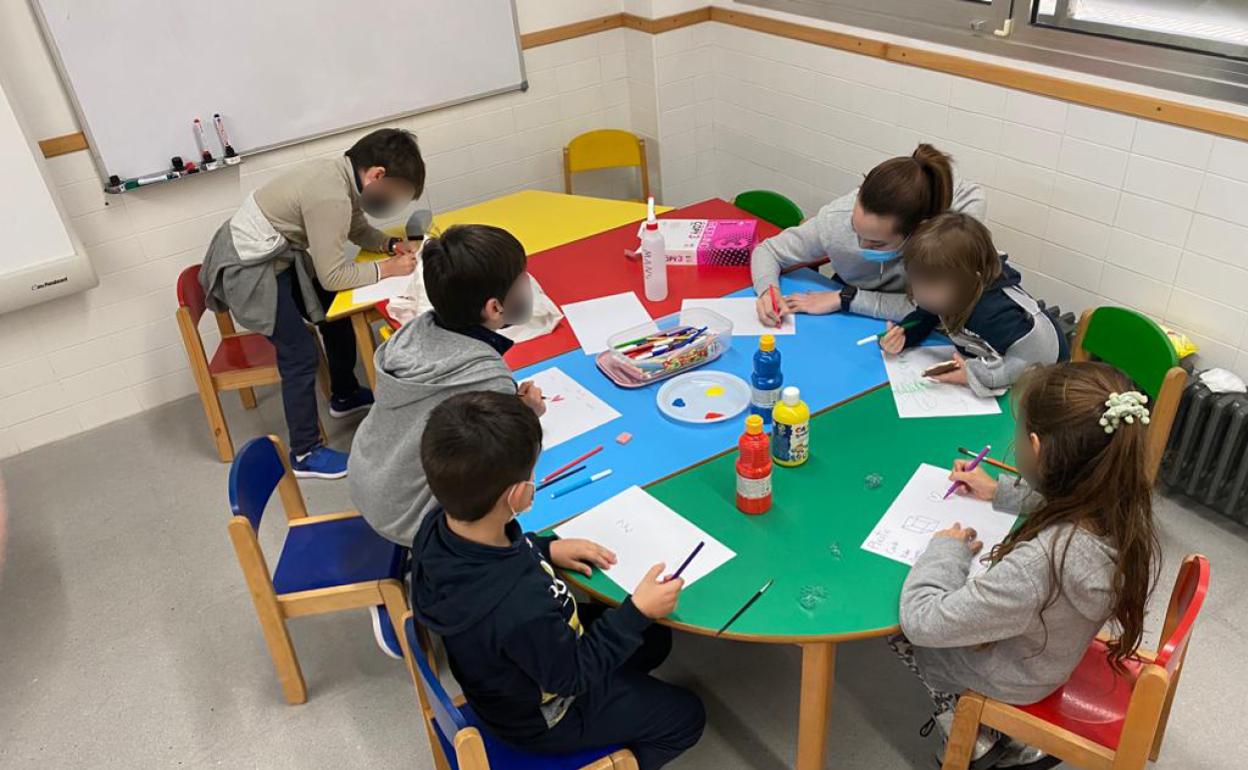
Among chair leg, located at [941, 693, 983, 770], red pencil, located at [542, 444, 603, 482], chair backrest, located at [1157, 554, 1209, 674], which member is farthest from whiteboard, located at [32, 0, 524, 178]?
chair backrest, located at [1157, 554, 1209, 674]

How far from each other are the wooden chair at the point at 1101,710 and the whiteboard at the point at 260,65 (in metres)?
3.47

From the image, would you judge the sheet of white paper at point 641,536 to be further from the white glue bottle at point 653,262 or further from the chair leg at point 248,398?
the chair leg at point 248,398

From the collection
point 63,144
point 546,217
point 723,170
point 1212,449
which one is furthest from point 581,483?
point 723,170

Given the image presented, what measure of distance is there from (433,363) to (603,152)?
2.74 meters

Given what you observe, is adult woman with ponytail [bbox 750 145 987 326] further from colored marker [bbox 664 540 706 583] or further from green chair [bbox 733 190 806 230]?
colored marker [bbox 664 540 706 583]

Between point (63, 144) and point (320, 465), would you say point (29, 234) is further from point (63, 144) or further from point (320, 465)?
point (320, 465)

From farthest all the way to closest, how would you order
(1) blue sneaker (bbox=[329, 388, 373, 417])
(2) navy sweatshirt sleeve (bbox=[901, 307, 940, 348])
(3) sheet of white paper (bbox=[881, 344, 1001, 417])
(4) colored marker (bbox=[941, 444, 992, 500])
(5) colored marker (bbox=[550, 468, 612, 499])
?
(1) blue sneaker (bbox=[329, 388, 373, 417]), (2) navy sweatshirt sleeve (bbox=[901, 307, 940, 348]), (3) sheet of white paper (bbox=[881, 344, 1001, 417]), (5) colored marker (bbox=[550, 468, 612, 499]), (4) colored marker (bbox=[941, 444, 992, 500])

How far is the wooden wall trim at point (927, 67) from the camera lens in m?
2.71

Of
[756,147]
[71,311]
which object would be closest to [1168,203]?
[756,147]

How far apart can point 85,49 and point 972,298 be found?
131 inches

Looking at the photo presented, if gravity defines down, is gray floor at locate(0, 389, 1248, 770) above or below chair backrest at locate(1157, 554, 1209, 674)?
below

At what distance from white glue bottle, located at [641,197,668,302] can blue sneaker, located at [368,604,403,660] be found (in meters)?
1.23

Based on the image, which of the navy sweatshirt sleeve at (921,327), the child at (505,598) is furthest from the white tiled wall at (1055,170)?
the child at (505,598)

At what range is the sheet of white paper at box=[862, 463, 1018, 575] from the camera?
1.85 m
